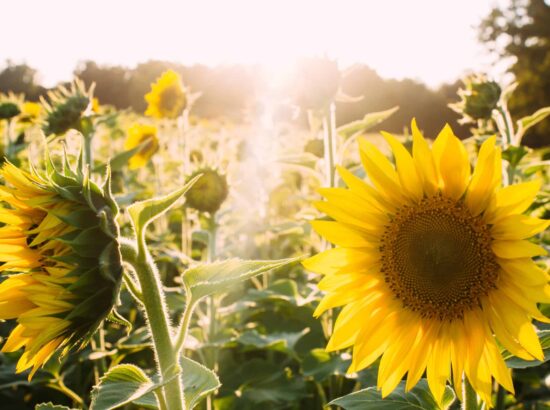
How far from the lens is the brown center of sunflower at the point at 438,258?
4.51 ft

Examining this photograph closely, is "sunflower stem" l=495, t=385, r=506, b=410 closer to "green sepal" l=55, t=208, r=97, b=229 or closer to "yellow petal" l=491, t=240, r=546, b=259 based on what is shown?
"yellow petal" l=491, t=240, r=546, b=259

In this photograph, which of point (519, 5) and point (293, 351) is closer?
point (293, 351)

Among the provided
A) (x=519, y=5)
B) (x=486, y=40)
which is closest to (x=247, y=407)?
(x=486, y=40)

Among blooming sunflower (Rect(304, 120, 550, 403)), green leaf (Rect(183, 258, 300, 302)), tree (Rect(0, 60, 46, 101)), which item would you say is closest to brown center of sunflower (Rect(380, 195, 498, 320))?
blooming sunflower (Rect(304, 120, 550, 403))

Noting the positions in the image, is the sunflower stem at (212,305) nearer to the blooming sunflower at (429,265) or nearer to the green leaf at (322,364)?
the green leaf at (322,364)

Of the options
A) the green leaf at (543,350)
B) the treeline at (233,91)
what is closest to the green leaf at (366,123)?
the green leaf at (543,350)

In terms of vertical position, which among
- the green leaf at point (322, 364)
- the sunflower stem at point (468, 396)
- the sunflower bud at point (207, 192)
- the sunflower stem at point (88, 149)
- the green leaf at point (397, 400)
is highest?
the sunflower stem at point (88, 149)

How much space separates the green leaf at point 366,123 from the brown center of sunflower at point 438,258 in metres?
0.73

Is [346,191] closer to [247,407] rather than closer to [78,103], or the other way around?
[247,407]

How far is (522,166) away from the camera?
2.38 meters

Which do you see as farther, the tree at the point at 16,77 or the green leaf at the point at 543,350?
the tree at the point at 16,77

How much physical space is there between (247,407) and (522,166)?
134cm

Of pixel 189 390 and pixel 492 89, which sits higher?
pixel 492 89

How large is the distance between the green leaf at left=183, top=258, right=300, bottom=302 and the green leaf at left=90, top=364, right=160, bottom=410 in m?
0.19
